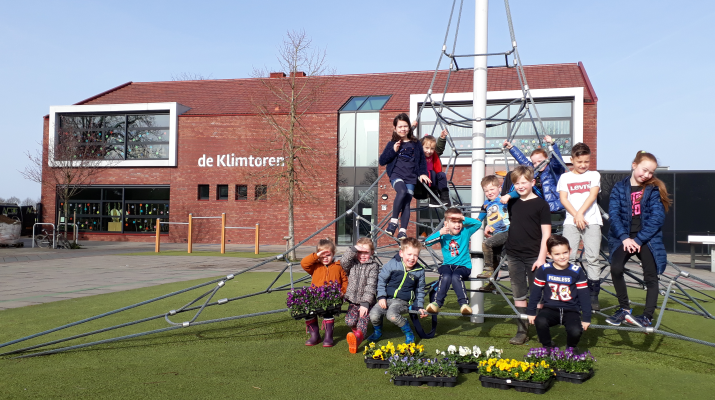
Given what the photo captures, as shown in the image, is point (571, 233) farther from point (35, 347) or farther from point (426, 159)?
point (35, 347)

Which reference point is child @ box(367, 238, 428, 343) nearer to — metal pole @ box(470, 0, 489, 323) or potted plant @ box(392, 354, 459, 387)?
potted plant @ box(392, 354, 459, 387)

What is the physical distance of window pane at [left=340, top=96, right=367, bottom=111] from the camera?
22.1 m

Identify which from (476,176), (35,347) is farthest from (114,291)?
(476,176)

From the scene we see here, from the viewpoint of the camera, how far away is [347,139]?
71.9 feet

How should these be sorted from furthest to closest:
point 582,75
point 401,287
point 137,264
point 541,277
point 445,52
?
point 582,75, point 137,264, point 445,52, point 401,287, point 541,277

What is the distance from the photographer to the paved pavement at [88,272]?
26.8 feet

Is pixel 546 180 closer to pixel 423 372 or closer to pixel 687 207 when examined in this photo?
pixel 423 372

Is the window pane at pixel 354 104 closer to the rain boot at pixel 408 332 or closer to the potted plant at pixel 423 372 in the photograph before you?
the rain boot at pixel 408 332

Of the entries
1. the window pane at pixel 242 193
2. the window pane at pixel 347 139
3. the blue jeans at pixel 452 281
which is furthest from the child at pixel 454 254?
the window pane at pixel 242 193

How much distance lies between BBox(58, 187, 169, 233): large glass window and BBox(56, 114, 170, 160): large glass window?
61.9 inches

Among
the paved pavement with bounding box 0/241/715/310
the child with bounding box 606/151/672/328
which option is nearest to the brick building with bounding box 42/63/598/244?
the paved pavement with bounding box 0/241/715/310

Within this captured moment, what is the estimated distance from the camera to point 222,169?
2286 cm

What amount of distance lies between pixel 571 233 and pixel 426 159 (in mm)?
1887

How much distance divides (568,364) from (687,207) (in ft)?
65.4
